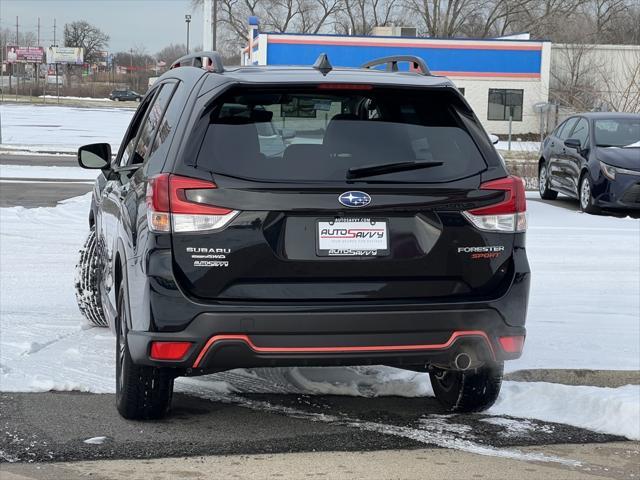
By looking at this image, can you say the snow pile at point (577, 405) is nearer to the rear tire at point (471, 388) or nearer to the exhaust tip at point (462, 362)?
the rear tire at point (471, 388)

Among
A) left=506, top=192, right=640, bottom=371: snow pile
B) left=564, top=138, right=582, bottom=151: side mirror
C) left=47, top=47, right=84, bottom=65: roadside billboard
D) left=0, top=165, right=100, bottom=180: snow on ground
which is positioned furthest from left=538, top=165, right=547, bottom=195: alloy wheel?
left=47, top=47, right=84, bottom=65: roadside billboard

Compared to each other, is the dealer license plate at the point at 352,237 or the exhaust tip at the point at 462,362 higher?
the dealer license plate at the point at 352,237

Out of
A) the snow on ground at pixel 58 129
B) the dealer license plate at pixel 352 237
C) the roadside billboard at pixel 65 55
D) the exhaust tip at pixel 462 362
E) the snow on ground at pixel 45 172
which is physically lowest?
the snow on ground at pixel 58 129

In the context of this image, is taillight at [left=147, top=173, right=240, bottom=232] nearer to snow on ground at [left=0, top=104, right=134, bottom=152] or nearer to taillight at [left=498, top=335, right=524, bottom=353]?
taillight at [left=498, top=335, right=524, bottom=353]

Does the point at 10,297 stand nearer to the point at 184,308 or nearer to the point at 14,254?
the point at 14,254

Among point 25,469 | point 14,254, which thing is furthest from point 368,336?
point 14,254

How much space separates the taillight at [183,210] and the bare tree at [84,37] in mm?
136504

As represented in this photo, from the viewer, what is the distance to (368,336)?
448 cm

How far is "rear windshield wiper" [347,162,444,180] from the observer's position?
4.53 metres

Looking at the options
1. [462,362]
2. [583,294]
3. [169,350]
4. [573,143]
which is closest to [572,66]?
[573,143]

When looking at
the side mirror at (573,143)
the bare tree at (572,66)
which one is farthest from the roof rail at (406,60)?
the bare tree at (572,66)

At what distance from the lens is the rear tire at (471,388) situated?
207 inches

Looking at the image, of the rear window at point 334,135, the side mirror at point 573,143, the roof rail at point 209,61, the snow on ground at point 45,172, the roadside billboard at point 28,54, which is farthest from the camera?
the roadside billboard at point 28,54

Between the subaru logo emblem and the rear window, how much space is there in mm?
86
